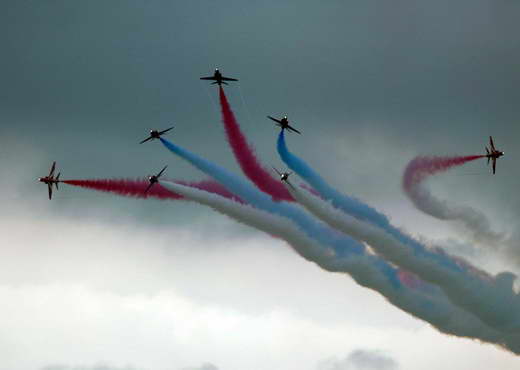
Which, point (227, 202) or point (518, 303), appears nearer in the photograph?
point (227, 202)

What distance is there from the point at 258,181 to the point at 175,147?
5766 millimetres

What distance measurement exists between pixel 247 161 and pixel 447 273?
49.8 ft

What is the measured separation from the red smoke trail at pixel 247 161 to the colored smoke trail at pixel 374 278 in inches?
68.6

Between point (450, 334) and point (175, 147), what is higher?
point (175, 147)

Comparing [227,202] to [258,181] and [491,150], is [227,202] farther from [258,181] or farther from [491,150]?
[491,150]

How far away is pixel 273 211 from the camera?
86.6m

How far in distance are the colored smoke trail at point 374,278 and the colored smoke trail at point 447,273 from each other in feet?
2.97

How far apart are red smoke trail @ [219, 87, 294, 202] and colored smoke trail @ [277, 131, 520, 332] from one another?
1.68 meters

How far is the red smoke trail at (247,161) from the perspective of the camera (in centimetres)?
8625

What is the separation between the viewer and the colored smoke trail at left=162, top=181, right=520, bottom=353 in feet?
282

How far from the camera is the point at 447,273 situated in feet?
291

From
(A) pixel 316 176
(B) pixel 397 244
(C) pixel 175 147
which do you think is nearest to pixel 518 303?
(B) pixel 397 244

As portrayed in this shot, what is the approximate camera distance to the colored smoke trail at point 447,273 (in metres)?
86.8

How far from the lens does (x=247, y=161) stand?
86.4 meters
